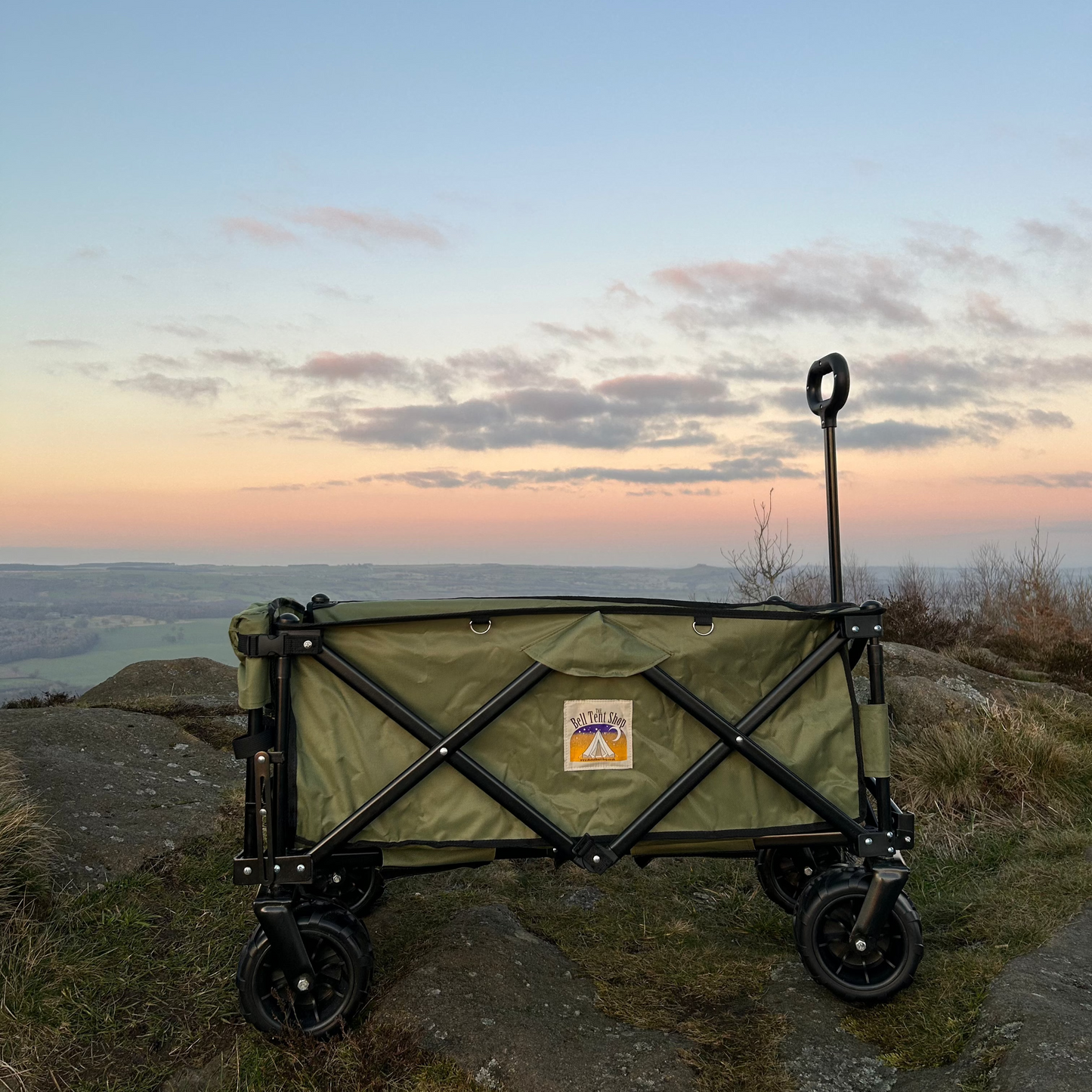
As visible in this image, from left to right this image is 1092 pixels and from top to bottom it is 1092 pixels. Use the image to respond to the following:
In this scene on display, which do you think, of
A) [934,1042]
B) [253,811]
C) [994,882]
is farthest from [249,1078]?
[994,882]

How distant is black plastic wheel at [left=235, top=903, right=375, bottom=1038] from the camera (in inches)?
133

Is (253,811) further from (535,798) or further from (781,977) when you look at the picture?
(781,977)

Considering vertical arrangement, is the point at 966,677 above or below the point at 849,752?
below

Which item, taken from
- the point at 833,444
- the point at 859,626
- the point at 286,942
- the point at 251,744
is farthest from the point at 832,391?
the point at 286,942

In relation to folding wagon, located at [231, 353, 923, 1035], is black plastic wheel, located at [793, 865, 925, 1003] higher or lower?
lower

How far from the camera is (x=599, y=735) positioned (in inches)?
138

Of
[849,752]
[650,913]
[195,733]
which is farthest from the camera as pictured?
[195,733]

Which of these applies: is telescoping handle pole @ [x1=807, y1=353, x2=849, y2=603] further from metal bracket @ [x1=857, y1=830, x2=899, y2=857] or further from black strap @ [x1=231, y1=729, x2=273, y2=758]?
black strap @ [x1=231, y1=729, x2=273, y2=758]

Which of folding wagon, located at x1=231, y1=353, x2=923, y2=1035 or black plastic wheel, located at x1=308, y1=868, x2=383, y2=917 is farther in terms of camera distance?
black plastic wheel, located at x1=308, y1=868, x2=383, y2=917

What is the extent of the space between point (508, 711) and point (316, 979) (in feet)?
3.96

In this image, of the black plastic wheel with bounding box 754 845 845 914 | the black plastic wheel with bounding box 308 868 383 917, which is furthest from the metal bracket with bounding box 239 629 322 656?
the black plastic wheel with bounding box 754 845 845 914

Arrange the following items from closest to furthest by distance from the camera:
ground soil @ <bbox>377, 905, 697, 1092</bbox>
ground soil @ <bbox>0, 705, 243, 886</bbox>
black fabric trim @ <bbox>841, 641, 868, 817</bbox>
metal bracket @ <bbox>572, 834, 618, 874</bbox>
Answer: ground soil @ <bbox>377, 905, 697, 1092</bbox> → metal bracket @ <bbox>572, 834, 618, 874</bbox> → black fabric trim @ <bbox>841, 641, 868, 817</bbox> → ground soil @ <bbox>0, 705, 243, 886</bbox>

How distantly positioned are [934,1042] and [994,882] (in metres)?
2.04

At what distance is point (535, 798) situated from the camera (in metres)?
3.48
